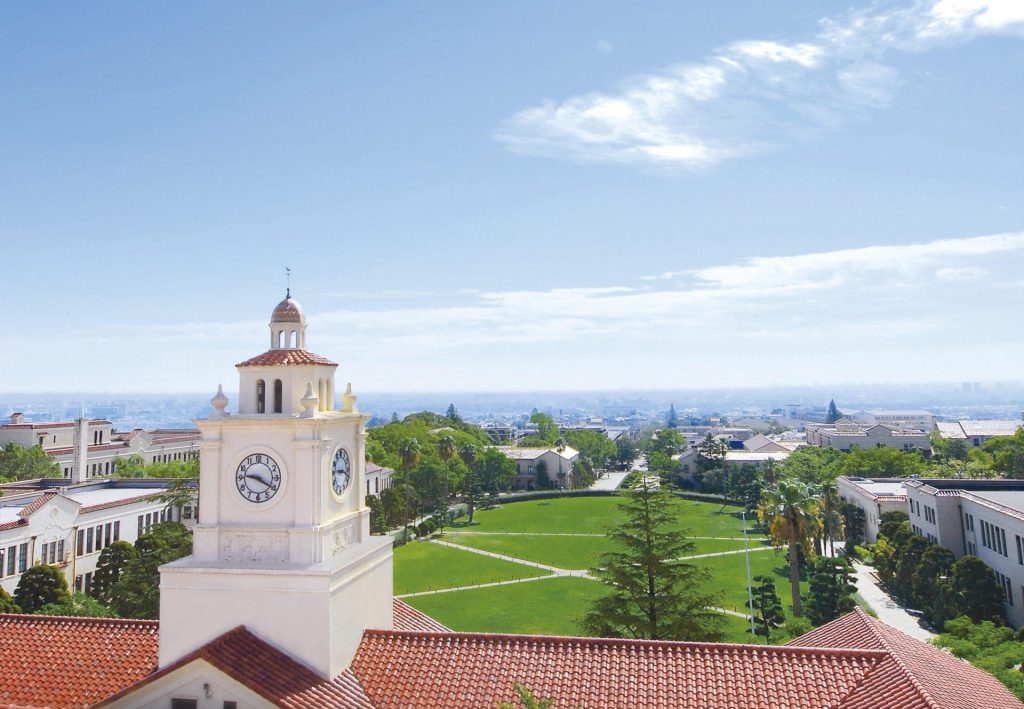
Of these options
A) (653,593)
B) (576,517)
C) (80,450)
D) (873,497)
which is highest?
(80,450)

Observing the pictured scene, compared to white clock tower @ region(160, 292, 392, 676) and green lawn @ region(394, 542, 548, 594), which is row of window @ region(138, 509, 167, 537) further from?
white clock tower @ region(160, 292, 392, 676)

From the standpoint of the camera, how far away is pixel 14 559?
42469 millimetres

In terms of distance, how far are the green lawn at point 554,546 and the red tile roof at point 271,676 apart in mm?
46517

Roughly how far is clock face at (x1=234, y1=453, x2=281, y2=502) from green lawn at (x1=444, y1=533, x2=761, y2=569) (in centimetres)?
4666

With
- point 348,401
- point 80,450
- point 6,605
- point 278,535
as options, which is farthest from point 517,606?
point 80,450

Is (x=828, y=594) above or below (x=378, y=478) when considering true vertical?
below

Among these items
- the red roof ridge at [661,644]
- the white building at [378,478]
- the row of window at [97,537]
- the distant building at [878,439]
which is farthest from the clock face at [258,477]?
the distant building at [878,439]

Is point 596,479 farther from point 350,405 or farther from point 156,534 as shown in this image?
point 350,405

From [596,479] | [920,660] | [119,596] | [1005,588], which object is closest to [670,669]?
[920,660]

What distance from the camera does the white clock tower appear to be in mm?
16562

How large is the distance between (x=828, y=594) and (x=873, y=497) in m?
25.6

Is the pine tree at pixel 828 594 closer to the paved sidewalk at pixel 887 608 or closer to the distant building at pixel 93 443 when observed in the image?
the paved sidewalk at pixel 887 608

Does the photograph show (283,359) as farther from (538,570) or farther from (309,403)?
(538,570)

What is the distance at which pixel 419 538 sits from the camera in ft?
252
